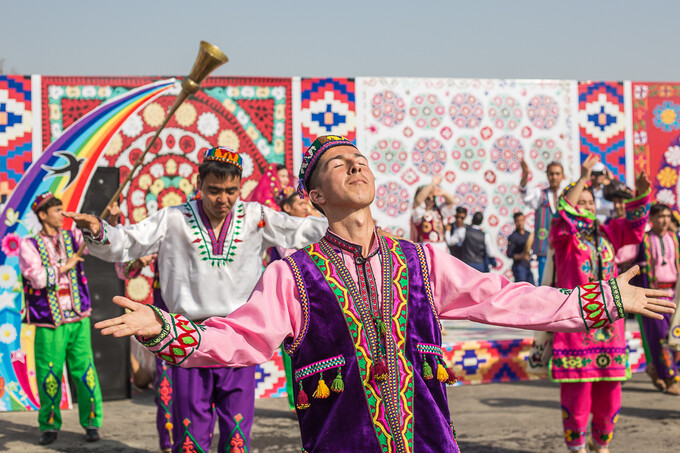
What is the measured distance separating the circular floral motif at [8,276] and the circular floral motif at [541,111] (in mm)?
6871

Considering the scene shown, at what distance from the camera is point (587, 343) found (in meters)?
5.59

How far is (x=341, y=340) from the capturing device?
258cm

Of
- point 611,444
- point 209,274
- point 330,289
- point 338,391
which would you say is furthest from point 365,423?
point 611,444

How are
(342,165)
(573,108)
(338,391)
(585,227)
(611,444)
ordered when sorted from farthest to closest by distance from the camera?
(573,108) → (611,444) → (585,227) → (342,165) → (338,391)

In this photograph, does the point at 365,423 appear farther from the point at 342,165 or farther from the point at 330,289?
the point at 342,165

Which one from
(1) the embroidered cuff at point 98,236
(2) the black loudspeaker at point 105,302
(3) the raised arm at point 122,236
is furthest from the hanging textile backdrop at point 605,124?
(1) the embroidered cuff at point 98,236

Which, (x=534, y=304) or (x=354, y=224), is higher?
(x=354, y=224)

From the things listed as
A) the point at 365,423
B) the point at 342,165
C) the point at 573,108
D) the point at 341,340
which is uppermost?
the point at 573,108

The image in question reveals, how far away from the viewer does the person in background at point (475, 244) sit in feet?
38.0

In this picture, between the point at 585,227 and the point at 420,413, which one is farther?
the point at 585,227

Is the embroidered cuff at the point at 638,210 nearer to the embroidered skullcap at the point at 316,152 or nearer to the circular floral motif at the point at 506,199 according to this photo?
the embroidered skullcap at the point at 316,152

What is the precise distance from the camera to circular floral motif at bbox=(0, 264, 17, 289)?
863 cm

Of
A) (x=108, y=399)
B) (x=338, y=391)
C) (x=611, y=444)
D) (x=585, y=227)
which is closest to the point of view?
(x=338, y=391)

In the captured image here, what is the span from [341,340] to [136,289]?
27.2ft
